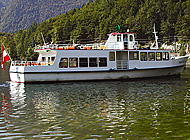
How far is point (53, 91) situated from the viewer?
25922 millimetres

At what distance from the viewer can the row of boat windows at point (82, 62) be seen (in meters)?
32.6

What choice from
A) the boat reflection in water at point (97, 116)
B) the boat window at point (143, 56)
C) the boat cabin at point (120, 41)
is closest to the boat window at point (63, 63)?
the boat cabin at point (120, 41)

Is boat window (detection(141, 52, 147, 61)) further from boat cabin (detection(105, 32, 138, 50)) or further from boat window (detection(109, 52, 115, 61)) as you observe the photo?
boat window (detection(109, 52, 115, 61))

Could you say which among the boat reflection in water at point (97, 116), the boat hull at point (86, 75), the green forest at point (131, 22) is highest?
the green forest at point (131, 22)

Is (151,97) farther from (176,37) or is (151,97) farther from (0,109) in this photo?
(176,37)

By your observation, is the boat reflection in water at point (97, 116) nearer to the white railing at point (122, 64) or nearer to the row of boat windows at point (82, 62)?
the row of boat windows at point (82, 62)

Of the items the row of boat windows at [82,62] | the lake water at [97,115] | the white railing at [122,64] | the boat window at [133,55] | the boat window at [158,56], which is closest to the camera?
the lake water at [97,115]

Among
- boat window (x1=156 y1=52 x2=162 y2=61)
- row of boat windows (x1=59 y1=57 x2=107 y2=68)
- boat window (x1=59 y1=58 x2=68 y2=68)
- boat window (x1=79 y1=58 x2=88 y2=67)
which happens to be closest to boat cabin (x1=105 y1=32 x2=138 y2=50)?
row of boat windows (x1=59 y1=57 x2=107 y2=68)

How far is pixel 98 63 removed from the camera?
1326 inches

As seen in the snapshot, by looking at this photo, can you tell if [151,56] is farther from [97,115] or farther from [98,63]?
[97,115]

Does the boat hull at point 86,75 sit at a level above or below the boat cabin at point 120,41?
below

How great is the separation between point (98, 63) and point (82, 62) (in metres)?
2.00

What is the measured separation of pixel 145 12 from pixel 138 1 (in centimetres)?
2610

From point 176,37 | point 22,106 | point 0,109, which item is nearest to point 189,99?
point 22,106
